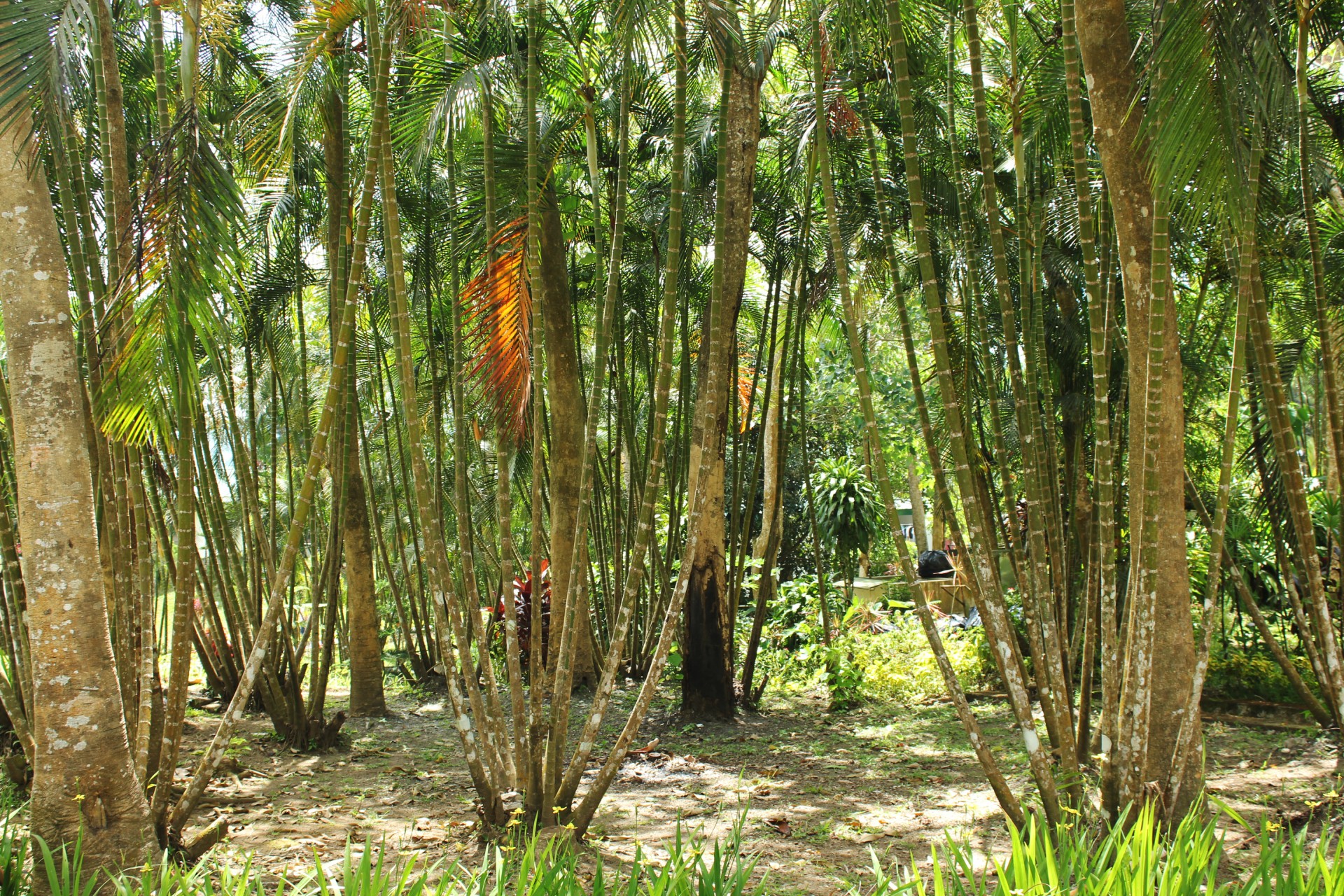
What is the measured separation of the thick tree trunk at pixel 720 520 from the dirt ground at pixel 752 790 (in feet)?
1.00

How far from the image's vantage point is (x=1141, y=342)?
10.8 ft

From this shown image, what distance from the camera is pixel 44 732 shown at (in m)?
2.88

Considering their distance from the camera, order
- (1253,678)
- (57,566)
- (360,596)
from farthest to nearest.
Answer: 1. (360,596)
2. (1253,678)
3. (57,566)

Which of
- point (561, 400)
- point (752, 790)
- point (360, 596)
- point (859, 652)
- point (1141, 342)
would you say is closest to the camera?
point (1141, 342)

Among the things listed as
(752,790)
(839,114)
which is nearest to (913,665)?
(752,790)

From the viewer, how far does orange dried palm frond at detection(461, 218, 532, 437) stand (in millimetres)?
4160

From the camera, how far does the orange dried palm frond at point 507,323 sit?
4.16m

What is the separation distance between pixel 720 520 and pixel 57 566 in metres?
4.40

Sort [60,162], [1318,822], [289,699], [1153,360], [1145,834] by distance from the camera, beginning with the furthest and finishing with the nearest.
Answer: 1. [289,699]
2. [1318,822]
3. [60,162]
4. [1153,360]
5. [1145,834]

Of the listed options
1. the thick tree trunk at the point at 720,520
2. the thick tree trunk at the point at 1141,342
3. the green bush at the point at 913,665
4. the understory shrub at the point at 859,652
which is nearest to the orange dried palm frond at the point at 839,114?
the thick tree trunk at the point at 720,520

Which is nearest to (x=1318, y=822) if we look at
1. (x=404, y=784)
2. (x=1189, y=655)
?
(x=1189, y=655)

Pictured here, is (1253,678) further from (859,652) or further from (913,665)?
(859,652)

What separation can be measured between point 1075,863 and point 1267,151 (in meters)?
3.06

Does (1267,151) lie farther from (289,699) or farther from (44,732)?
(289,699)
